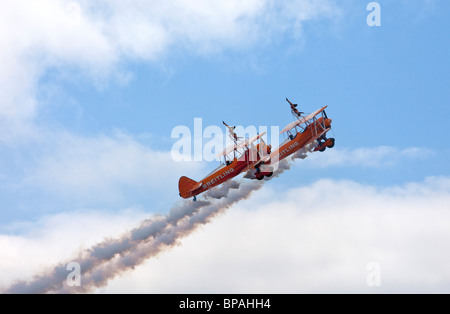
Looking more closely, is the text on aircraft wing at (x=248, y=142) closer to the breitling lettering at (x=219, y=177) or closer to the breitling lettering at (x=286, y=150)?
the breitling lettering at (x=219, y=177)

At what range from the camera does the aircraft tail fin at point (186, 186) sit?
128375 mm

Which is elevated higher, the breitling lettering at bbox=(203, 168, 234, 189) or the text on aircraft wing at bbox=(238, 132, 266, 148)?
the text on aircraft wing at bbox=(238, 132, 266, 148)

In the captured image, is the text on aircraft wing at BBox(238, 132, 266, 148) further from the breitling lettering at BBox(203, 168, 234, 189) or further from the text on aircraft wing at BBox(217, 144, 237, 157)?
the breitling lettering at BBox(203, 168, 234, 189)

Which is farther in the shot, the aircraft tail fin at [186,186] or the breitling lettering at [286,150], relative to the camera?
the breitling lettering at [286,150]

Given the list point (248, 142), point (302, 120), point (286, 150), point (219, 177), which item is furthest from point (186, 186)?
point (302, 120)

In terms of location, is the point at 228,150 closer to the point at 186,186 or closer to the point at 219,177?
the point at 219,177

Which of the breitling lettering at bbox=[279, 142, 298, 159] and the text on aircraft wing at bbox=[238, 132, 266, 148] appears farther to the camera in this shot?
the breitling lettering at bbox=[279, 142, 298, 159]

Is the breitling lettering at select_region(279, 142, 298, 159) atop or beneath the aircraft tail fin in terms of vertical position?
A: atop

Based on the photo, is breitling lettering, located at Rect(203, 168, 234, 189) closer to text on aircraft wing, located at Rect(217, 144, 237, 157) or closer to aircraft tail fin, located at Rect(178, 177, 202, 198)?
aircraft tail fin, located at Rect(178, 177, 202, 198)

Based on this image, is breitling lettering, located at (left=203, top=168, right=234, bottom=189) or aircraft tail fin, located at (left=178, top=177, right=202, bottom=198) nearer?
breitling lettering, located at (left=203, top=168, right=234, bottom=189)

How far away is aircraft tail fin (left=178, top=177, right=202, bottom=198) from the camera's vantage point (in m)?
128
